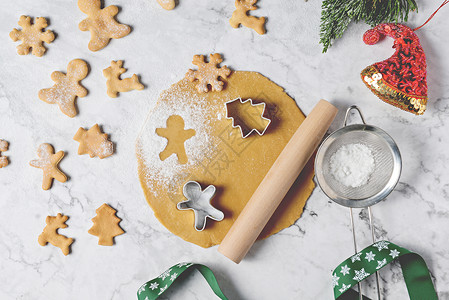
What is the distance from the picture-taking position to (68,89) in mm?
1042

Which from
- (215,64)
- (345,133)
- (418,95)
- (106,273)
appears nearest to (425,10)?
(418,95)

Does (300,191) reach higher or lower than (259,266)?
higher

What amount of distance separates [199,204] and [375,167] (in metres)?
0.46

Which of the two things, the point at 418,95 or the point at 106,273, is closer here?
the point at 418,95

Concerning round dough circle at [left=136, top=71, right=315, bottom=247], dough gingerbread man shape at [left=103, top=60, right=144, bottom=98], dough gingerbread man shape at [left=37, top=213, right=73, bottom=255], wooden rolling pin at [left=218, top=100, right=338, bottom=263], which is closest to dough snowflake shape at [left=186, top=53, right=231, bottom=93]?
round dough circle at [left=136, top=71, right=315, bottom=247]

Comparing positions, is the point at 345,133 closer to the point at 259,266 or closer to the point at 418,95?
the point at 418,95

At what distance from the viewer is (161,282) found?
38.6 inches

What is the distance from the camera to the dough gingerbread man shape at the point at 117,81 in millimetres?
1022

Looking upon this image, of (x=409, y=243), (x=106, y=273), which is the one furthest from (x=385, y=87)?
(x=106, y=273)

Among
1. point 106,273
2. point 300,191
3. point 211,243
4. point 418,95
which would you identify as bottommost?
point 106,273

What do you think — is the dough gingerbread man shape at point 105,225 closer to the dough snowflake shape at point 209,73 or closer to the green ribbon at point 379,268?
the dough snowflake shape at point 209,73

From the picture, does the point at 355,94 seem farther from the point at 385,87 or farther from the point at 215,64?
the point at 215,64

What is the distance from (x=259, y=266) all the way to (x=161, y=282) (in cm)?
26

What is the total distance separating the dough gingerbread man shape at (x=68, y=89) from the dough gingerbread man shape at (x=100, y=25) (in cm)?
7
